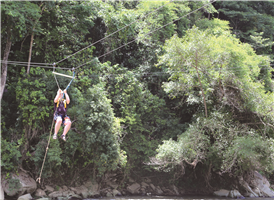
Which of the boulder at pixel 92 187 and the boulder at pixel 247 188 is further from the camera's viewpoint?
the boulder at pixel 247 188

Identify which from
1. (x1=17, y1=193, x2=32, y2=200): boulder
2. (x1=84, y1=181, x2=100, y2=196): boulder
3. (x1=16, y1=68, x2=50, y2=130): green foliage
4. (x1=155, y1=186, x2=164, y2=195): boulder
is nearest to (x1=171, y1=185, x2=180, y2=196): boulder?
(x1=155, y1=186, x2=164, y2=195): boulder

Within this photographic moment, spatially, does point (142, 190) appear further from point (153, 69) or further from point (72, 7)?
point (72, 7)

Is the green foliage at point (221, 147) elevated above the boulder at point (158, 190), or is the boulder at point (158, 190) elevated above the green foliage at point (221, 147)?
the green foliage at point (221, 147)

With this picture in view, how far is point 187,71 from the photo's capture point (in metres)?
12.9

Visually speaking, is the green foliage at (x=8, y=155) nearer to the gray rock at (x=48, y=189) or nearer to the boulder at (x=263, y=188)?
the gray rock at (x=48, y=189)

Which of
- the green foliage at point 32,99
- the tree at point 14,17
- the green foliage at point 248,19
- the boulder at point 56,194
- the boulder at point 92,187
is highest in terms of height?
the green foliage at point 248,19

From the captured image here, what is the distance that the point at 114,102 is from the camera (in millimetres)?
13891

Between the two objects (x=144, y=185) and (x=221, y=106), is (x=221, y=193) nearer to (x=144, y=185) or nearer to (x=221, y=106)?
(x=144, y=185)

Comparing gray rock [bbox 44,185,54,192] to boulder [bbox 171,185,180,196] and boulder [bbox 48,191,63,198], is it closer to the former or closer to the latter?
boulder [bbox 48,191,63,198]

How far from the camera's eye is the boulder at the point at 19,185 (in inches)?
412

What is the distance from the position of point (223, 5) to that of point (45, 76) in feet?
56.4

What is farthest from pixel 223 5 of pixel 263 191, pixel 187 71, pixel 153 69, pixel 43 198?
pixel 43 198

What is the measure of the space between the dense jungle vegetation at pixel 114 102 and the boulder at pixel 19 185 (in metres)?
0.41

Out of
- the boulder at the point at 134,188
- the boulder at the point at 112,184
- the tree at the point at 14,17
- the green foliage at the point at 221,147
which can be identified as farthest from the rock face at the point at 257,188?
the tree at the point at 14,17
